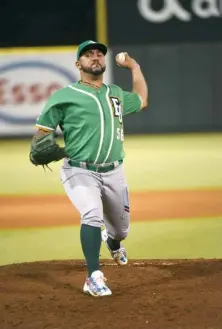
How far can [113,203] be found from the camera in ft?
15.3

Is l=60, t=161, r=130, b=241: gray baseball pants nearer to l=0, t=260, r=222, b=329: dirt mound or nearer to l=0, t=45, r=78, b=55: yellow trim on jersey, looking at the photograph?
l=0, t=260, r=222, b=329: dirt mound

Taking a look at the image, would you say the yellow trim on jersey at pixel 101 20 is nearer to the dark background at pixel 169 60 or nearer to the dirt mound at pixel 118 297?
the dark background at pixel 169 60

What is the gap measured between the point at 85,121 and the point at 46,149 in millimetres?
308

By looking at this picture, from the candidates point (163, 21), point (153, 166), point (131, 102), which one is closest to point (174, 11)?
point (163, 21)

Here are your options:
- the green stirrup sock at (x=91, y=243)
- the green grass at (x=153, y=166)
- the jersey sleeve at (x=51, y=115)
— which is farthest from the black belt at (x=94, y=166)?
the green grass at (x=153, y=166)

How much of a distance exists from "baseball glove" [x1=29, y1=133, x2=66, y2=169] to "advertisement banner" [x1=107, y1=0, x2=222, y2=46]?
1018 centimetres

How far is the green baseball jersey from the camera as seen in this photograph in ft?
14.4

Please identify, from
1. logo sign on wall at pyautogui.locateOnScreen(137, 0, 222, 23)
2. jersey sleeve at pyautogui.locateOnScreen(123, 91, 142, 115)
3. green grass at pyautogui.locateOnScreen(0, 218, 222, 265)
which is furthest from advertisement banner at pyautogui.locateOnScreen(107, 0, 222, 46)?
jersey sleeve at pyautogui.locateOnScreen(123, 91, 142, 115)

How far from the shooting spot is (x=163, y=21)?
47.7ft

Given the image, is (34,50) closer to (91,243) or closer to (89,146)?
(89,146)

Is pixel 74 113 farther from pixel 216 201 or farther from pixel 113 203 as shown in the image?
pixel 216 201

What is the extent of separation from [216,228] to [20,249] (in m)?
1.89

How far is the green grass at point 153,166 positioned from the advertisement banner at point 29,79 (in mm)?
510

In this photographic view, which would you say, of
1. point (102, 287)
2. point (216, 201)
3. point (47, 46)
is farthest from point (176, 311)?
point (47, 46)
